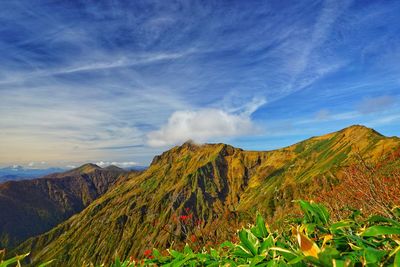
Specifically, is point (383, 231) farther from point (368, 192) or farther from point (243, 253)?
point (368, 192)

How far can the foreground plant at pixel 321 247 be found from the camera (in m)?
1.92

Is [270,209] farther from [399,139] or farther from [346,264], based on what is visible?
[346,264]

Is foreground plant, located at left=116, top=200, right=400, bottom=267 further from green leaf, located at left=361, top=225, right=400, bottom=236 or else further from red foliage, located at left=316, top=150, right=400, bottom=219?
red foliage, located at left=316, top=150, right=400, bottom=219

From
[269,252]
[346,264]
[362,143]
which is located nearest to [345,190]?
[269,252]

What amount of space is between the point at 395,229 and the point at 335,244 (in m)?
0.65

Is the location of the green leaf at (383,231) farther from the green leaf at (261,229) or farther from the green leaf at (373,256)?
the green leaf at (261,229)

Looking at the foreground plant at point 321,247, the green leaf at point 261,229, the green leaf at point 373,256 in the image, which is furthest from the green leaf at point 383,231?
the green leaf at point 261,229

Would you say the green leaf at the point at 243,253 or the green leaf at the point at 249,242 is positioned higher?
the green leaf at the point at 249,242

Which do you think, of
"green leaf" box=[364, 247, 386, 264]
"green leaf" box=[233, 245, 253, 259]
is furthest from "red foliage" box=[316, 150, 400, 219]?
"green leaf" box=[364, 247, 386, 264]

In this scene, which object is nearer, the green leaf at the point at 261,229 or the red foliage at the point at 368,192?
the green leaf at the point at 261,229

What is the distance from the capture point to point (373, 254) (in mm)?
2025

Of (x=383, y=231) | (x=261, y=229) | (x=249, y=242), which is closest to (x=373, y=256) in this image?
(x=383, y=231)

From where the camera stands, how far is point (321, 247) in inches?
91.7

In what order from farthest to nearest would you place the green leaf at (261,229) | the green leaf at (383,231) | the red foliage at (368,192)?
the red foliage at (368,192) → the green leaf at (261,229) → the green leaf at (383,231)
